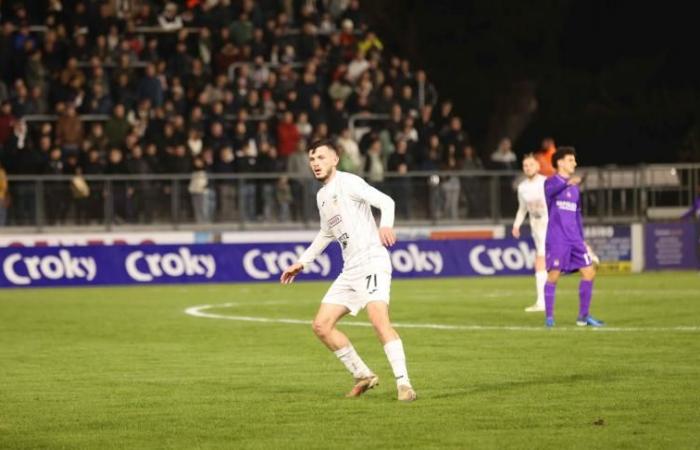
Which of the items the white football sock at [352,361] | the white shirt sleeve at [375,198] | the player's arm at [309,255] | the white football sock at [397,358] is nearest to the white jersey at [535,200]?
the player's arm at [309,255]

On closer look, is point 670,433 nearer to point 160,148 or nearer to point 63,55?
point 160,148

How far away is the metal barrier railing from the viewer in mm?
32156

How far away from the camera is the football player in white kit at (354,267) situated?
12.7 meters

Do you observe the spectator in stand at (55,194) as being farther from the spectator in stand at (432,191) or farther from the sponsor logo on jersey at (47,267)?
the spectator in stand at (432,191)

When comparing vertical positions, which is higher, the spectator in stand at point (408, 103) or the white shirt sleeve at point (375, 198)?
the spectator in stand at point (408, 103)

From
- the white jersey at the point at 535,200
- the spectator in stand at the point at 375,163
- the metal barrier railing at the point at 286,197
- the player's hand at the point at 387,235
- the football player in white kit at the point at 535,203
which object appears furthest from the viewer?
the spectator in stand at the point at 375,163

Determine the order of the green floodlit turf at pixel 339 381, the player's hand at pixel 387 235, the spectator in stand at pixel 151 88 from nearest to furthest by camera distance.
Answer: the green floodlit turf at pixel 339 381
the player's hand at pixel 387 235
the spectator in stand at pixel 151 88

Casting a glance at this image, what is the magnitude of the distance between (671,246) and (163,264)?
1164 cm

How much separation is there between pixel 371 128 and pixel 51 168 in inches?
302

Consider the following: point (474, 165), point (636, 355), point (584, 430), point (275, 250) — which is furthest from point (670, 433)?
point (474, 165)

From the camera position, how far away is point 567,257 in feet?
66.7

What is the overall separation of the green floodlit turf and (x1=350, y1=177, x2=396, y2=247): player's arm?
1.39 meters

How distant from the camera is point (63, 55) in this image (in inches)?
1380

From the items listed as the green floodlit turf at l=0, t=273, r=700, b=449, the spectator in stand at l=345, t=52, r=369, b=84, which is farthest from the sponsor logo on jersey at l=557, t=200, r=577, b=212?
the spectator in stand at l=345, t=52, r=369, b=84
